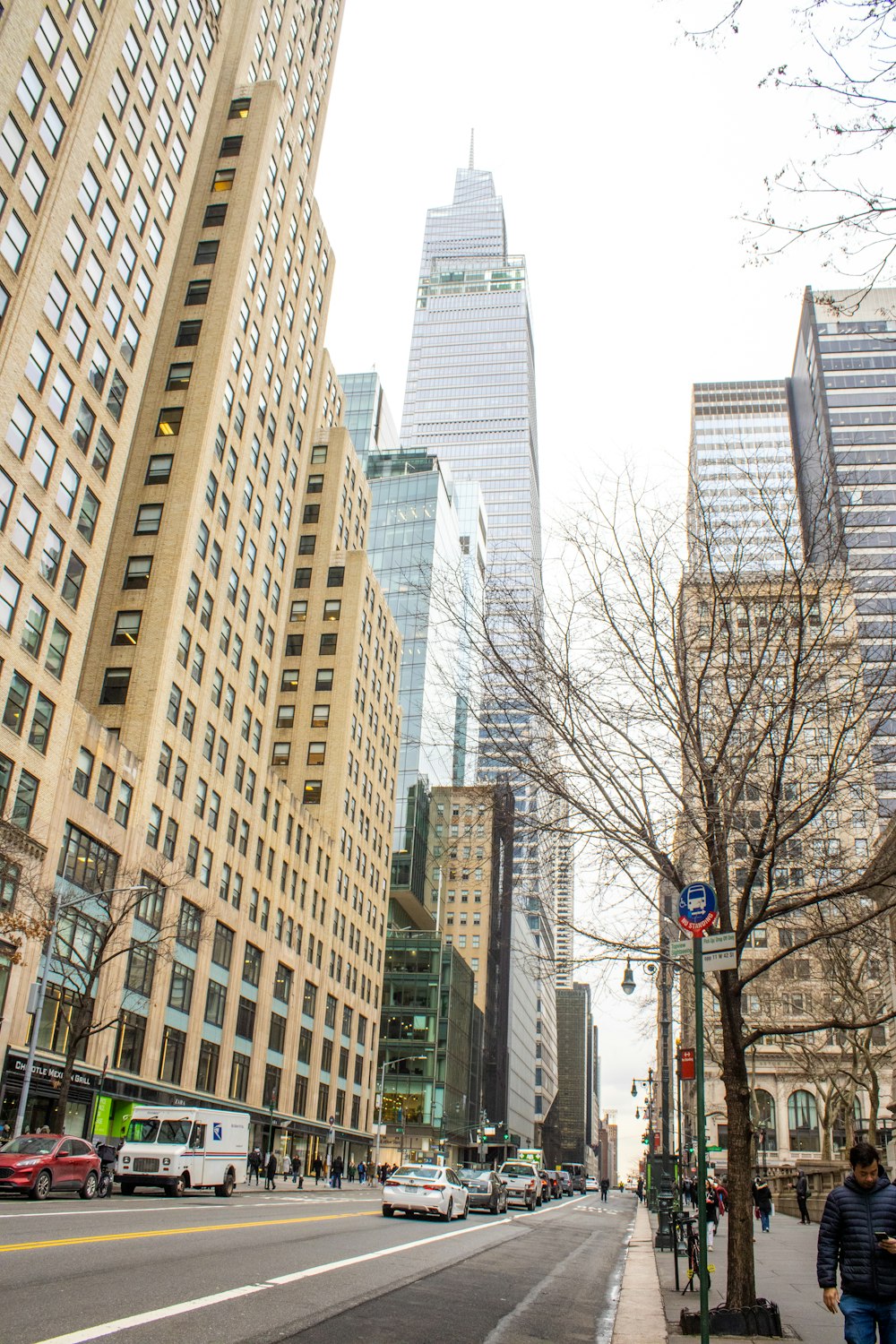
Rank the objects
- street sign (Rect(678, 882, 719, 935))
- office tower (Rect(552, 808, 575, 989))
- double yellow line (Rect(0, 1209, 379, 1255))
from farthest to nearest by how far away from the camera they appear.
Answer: office tower (Rect(552, 808, 575, 989)) < double yellow line (Rect(0, 1209, 379, 1255)) < street sign (Rect(678, 882, 719, 935))

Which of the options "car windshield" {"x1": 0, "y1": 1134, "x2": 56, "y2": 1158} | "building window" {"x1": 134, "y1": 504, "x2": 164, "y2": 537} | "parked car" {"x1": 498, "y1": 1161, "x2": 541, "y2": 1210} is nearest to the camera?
"car windshield" {"x1": 0, "y1": 1134, "x2": 56, "y2": 1158}

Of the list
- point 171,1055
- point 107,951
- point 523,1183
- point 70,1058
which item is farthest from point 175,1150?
point 523,1183

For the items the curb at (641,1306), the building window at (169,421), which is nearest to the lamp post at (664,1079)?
the curb at (641,1306)

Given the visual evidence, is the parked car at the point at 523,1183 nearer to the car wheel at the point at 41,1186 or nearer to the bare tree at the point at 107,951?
the bare tree at the point at 107,951

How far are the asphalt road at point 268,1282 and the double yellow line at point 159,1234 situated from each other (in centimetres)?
4


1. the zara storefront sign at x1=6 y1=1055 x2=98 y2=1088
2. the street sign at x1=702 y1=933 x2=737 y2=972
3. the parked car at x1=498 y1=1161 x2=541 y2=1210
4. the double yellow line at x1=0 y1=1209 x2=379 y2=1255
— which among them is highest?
the street sign at x1=702 y1=933 x2=737 y2=972

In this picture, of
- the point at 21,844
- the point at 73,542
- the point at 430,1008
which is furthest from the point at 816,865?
the point at 430,1008

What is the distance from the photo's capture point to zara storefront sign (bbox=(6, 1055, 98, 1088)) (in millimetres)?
32688

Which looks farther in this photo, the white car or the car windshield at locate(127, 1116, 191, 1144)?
the car windshield at locate(127, 1116, 191, 1144)

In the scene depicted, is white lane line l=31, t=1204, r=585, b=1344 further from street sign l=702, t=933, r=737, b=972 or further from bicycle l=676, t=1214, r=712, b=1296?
street sign l=702, t=933, r=737, b=972

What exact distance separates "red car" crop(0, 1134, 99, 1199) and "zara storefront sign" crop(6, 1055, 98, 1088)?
10.7 metres

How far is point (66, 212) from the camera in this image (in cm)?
3838

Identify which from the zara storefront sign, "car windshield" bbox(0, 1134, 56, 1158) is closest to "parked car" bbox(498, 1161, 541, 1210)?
the zara storefront sign

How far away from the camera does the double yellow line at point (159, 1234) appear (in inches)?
440
